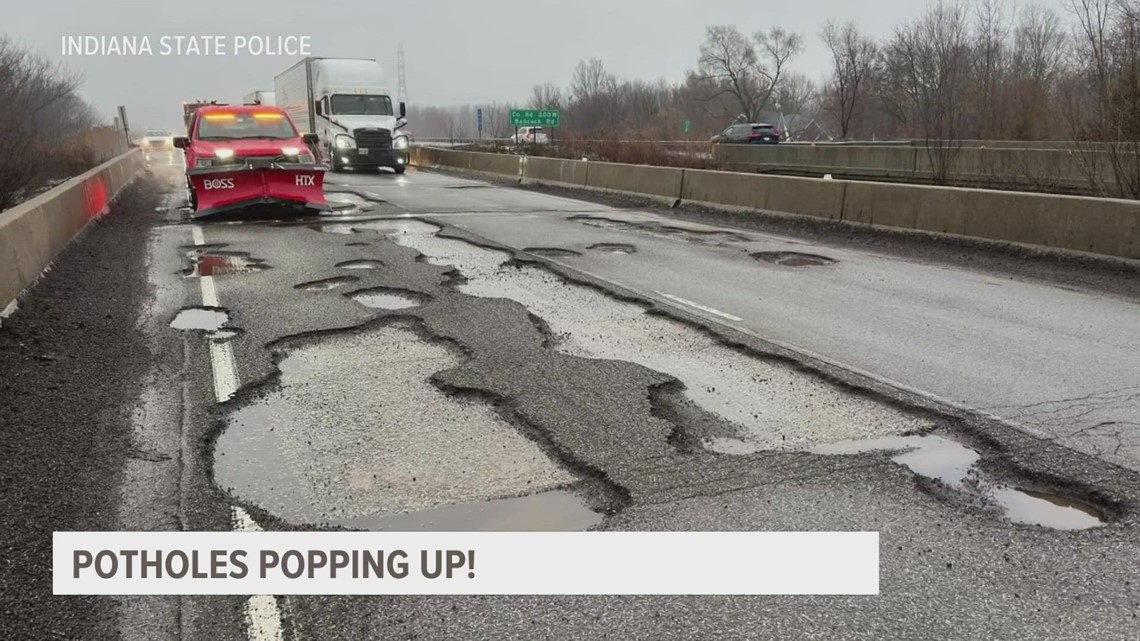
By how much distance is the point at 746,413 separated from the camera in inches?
192

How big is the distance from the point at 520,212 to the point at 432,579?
1302 cm

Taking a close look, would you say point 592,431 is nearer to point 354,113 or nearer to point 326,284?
point 326,284

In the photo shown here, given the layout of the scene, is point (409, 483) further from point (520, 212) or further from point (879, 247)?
point (520, 212)

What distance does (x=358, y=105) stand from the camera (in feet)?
97.6

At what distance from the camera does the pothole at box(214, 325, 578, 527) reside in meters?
3.78

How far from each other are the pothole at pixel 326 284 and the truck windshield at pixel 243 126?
23.9 feet

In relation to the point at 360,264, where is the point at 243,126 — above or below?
above

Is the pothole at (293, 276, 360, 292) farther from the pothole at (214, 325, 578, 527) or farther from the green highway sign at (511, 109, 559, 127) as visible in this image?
the green highway sign at (511, 109, 559, 127)

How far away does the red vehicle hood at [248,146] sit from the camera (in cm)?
1373

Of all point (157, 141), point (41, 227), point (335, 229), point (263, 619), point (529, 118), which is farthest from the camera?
point (157, 141)

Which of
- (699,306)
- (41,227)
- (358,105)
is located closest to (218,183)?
(41,227)

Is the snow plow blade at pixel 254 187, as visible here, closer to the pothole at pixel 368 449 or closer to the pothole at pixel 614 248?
the pothole at pixel 614 248

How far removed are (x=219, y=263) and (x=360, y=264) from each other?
1813 mm

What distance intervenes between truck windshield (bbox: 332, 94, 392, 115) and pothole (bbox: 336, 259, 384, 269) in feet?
70.8
